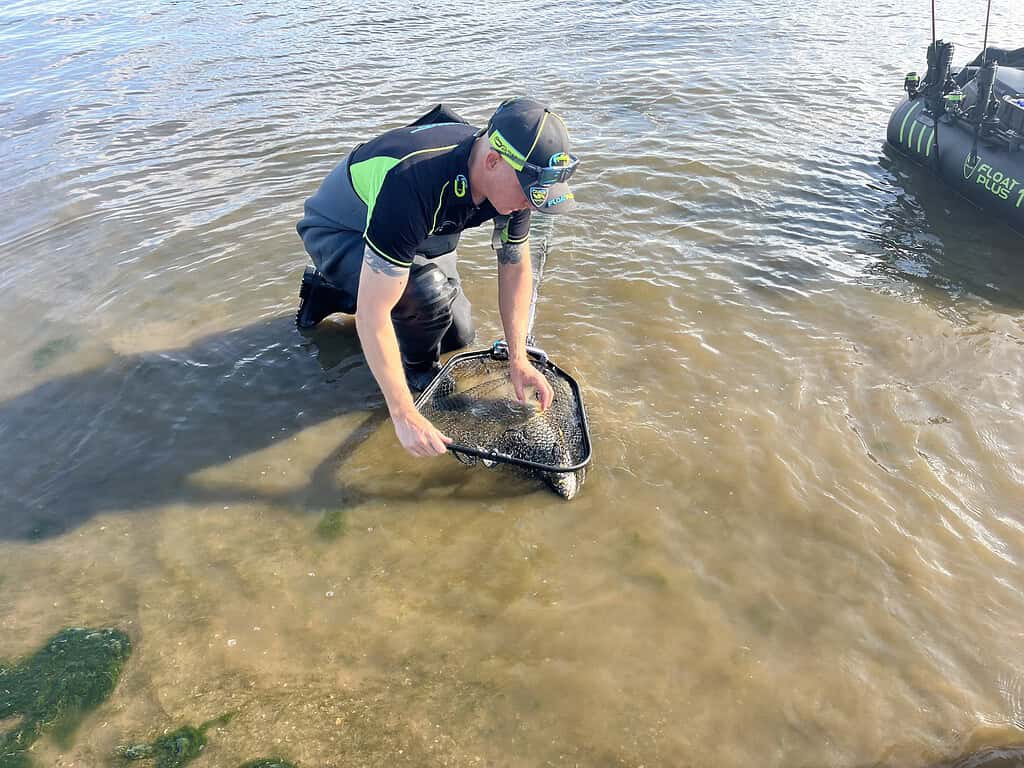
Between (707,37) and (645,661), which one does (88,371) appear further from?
(707,37)

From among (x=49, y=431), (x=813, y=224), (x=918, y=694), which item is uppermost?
(x=813, y=224)

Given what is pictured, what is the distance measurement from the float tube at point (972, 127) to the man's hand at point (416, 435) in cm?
591

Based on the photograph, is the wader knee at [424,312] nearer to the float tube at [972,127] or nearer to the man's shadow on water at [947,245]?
the man's shadow on water at [947,245]

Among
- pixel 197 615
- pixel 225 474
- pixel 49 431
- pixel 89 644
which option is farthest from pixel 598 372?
pixel 49 431

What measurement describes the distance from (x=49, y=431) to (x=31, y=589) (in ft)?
4.32

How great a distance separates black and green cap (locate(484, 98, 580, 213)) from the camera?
2469 millimetres

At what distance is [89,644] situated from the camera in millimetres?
2828

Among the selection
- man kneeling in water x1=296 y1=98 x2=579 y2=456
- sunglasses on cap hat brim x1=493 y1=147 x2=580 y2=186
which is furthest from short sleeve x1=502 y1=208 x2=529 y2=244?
sunglasses on cap hat brim x1=493 y1=147 x2=580 y2=186

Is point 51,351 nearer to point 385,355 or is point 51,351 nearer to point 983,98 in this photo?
point 385,355

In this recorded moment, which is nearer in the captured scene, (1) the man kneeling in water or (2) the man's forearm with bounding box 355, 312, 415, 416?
(1) the man kneeling in water

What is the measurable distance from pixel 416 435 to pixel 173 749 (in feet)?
5.05

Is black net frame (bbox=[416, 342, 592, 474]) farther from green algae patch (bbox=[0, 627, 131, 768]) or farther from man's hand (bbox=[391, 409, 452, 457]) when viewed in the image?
green algae patch (bbox=[0, 627, 131, 768])

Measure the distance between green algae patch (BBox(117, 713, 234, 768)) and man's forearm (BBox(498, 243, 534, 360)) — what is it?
2298 millimetres

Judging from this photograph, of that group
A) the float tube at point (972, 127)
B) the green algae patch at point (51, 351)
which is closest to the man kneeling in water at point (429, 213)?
the green algae patch at point (51, 351)
